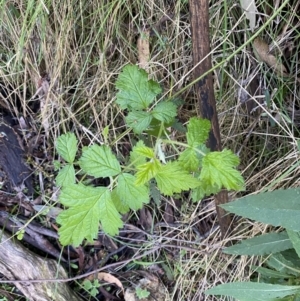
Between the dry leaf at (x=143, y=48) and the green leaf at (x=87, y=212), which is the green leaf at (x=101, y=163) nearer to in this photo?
the green leaf at (x=87, y=212)

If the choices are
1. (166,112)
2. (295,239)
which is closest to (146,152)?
(166,112)

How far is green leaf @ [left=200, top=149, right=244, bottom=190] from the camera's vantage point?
3.09ft

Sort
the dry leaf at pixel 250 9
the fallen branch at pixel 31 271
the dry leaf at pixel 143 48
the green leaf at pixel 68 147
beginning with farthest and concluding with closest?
the fallen branch at pixel 31 271
the dry leaf at pixel 143 48
the dry leaf at pixel 250 9
the green leaf at pixel 68 147

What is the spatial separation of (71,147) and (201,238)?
0.65 m

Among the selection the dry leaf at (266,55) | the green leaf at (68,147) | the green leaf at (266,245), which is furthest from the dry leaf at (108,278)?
the dry leaf at (266,55)

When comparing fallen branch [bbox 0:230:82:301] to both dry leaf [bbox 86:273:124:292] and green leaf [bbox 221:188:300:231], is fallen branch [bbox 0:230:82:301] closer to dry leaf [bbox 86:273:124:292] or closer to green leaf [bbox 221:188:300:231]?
dry leaf [bbox 86:273:124:292]

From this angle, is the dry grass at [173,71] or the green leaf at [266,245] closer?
the green leaf at [266,245]

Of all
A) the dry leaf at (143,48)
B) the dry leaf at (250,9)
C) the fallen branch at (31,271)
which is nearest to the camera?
the dry leaf at (250,9)

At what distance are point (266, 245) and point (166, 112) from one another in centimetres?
48

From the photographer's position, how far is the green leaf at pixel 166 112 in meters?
1.04

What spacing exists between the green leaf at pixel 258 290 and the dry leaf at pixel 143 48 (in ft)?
2.48

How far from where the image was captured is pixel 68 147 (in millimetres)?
1147

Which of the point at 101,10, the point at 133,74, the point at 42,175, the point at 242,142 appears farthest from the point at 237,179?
the point at 42,175

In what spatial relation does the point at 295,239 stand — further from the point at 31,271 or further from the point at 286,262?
the point at 31,271
